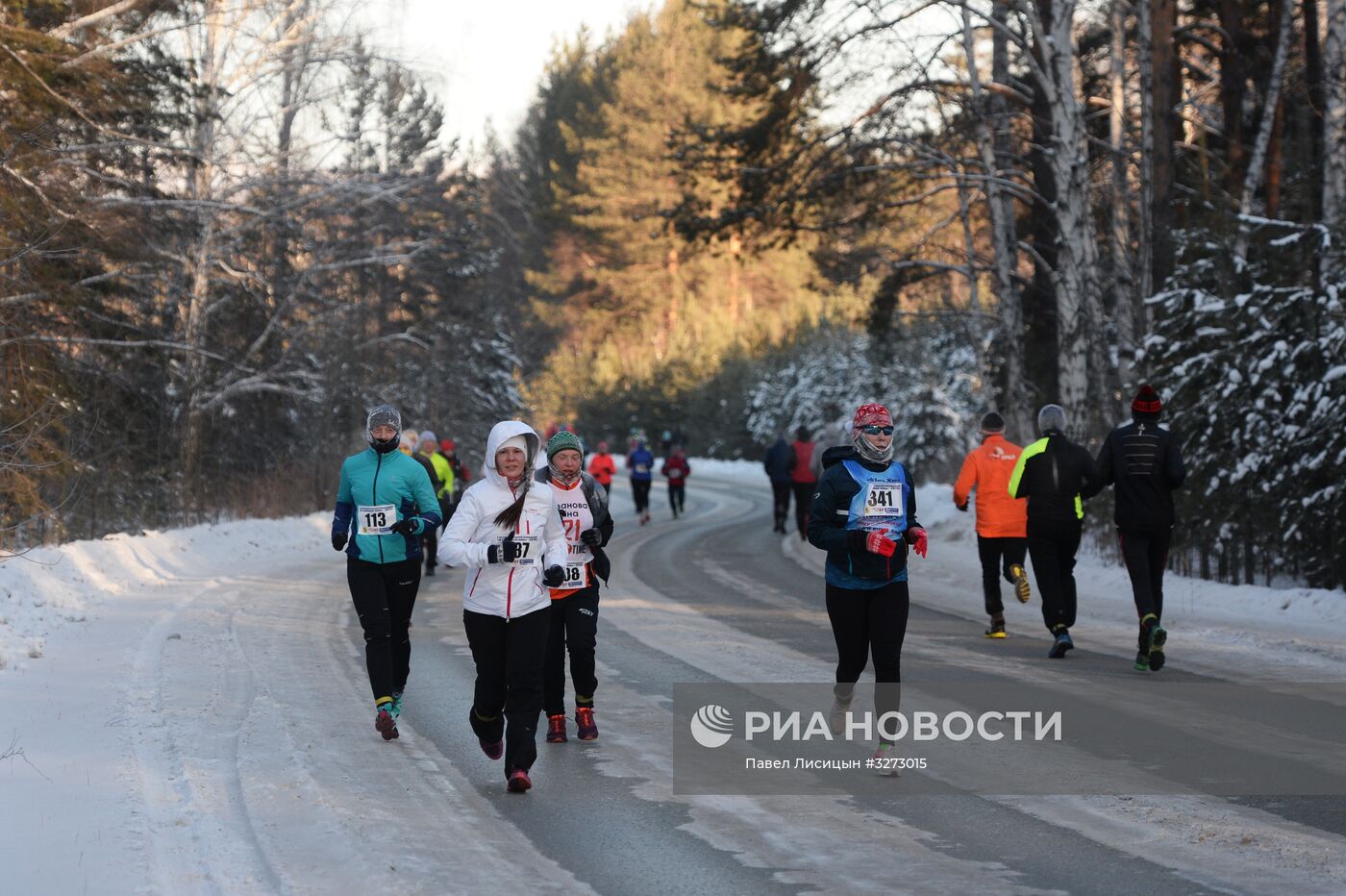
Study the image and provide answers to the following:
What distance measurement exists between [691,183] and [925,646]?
46.2 feet

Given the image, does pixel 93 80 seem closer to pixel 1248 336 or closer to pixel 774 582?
pixel 774 582

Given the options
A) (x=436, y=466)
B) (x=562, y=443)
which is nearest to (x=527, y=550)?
(x=562, y=443)

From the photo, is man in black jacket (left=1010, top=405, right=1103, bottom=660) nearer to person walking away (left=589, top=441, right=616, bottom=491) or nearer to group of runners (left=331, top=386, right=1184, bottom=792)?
group of runners (left=331, top=386, right=1184, bottom=792)

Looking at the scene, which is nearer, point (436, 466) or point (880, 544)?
A: point (880, 544)

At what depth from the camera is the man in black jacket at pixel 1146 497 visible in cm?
1150

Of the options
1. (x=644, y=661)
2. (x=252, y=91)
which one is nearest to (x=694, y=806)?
(x=644, y=661)

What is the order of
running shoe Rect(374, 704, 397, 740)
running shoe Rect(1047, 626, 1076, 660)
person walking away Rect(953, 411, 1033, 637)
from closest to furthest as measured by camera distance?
running shoe Rect(374, 704, 397, 740), running shoe Rect(1047, 626, 1076, 660), person walking away Rect(953, 411, 1033, 637)

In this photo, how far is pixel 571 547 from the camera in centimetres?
868

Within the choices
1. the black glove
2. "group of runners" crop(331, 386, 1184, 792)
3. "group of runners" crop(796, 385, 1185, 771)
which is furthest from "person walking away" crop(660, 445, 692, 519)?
the black glove

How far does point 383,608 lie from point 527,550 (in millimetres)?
2141

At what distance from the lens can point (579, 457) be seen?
27.6 feet

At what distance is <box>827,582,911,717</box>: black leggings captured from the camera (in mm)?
7984

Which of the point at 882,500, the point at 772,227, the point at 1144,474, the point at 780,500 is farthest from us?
the point at 780,500

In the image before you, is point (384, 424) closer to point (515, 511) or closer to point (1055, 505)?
point (515, 511)
